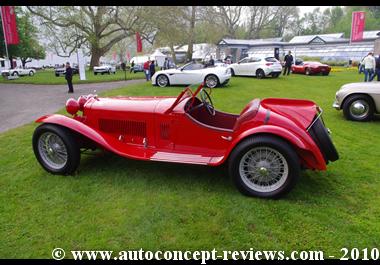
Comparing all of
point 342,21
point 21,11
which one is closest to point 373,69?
point 21,11

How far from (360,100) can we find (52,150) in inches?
291

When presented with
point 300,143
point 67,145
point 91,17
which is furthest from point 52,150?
point 91,17

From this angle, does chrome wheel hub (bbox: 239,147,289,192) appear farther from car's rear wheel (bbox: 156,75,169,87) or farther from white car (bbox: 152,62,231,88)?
car's rear wheel (bbox: 156,75,169,87)

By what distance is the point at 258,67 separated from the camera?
19875mm

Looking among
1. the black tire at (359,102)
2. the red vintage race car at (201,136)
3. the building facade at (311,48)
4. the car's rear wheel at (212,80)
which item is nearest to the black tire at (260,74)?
the car's rear wheel at (212,80)

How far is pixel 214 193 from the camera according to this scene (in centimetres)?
398

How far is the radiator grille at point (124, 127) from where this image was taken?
451cm

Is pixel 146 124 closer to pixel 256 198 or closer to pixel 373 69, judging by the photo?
pixel 256 198

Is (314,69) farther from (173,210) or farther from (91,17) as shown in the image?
(91,17)

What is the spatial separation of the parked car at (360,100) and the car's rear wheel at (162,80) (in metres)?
9.61

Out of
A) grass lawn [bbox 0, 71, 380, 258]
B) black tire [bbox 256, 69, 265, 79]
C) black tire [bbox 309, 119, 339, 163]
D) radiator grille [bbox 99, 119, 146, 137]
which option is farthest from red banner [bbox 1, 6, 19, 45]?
black tire [bbox 309, 119, 339, 163]

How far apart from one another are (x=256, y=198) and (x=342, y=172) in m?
1.73

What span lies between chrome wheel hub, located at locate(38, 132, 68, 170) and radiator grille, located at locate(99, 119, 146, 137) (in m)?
0.68

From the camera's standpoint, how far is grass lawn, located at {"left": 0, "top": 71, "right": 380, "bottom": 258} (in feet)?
10.0
